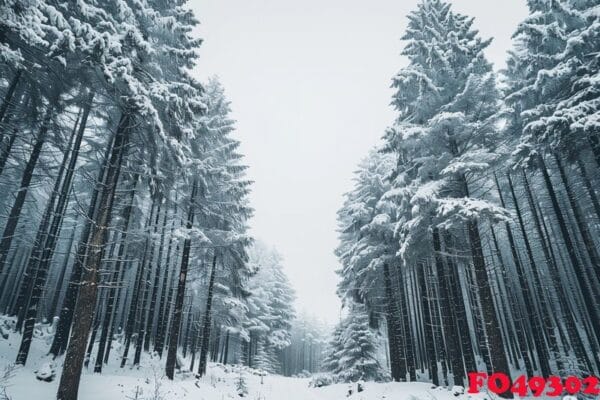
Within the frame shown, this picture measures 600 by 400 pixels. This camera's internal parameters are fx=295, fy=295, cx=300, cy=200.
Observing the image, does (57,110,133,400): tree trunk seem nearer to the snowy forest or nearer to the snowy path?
the snowy forest

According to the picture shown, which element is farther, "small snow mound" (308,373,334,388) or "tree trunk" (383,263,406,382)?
"small snow mound" (308,373,334,388)

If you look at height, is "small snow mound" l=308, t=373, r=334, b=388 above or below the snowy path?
below

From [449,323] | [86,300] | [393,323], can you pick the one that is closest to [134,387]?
[86,300]

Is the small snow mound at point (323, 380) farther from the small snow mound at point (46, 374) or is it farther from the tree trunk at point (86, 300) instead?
the tree trunk at point (86, 300)

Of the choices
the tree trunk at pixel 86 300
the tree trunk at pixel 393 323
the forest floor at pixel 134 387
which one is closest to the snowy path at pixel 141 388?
the forest floor at pixel 134 387

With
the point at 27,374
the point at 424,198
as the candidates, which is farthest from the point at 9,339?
the point at 424,198

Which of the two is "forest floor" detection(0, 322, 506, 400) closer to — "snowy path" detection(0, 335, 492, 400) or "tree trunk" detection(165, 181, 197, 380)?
"snowy path" detection(0, 335, 492, 400)

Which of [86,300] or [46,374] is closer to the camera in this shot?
[86,300]

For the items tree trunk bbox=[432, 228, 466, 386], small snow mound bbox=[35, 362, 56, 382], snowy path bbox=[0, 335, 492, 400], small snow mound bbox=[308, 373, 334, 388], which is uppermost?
tree trunk bbox=[432, 228, 466, 386]

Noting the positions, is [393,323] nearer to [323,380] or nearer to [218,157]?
[323,380]

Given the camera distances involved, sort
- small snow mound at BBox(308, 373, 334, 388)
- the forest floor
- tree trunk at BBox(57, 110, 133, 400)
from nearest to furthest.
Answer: tree trunk at BBox(57, 110, 133, 400), the forest floor, small snow mound at BBox(308, 373, 334, 388)

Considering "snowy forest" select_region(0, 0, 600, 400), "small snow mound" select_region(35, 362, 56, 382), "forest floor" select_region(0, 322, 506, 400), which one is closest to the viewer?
"forest floor" select_region(0, 322, 506, 400)

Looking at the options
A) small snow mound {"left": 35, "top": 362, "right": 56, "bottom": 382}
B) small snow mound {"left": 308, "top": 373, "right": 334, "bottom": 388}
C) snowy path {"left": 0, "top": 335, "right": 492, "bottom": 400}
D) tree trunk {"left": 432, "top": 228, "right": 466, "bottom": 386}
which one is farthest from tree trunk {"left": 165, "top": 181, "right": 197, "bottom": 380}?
tree trunk {"left": 432, "top": 228, "right": 466, "bottom": 386}

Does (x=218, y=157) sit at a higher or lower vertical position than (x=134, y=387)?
higher
